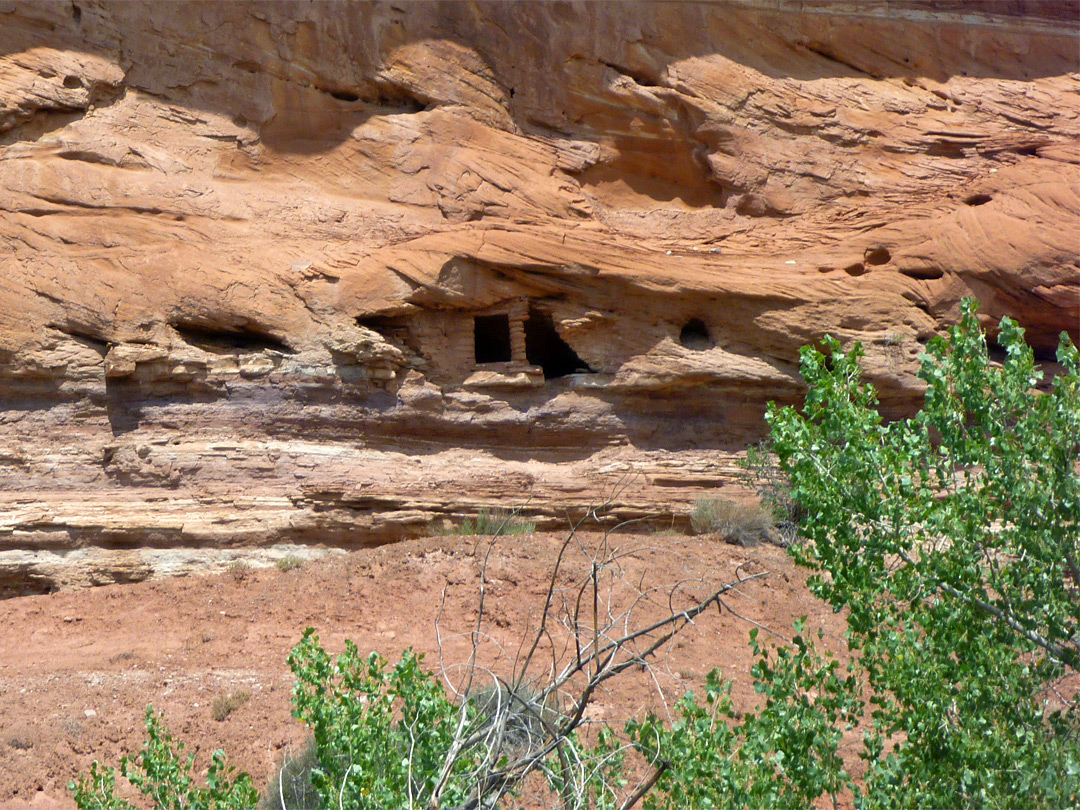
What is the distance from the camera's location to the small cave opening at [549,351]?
36.0 ft

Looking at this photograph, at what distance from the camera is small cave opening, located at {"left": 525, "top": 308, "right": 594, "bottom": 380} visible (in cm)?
1099

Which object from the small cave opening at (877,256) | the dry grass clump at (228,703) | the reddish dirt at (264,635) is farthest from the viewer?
the small cave opening at (877,256)

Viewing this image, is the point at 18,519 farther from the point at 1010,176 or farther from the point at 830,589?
the point at 1010,176

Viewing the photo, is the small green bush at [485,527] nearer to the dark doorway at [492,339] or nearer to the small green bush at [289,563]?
the small green bush at [289,563]

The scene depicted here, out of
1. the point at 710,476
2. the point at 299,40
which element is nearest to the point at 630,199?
the point at 710,476

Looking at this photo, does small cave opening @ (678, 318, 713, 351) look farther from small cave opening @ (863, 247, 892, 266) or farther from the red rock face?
small cave opening @ (863, 247, 892, 266)

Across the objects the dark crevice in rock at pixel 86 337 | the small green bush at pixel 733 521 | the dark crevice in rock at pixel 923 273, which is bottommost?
the small green bush at pixel 733 521

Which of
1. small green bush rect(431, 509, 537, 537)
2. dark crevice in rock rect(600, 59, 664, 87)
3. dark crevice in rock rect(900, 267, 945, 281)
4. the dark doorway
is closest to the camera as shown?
small green bush rect(431, 509, 537, 537)

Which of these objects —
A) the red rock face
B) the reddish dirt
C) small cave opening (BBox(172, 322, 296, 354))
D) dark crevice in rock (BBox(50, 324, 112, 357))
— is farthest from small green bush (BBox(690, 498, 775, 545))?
dark crevice in rock (BBox(50, 324, 112, 357))

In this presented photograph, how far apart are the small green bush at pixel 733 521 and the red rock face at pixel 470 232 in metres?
0.47

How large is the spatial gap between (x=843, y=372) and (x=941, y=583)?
1.05 m

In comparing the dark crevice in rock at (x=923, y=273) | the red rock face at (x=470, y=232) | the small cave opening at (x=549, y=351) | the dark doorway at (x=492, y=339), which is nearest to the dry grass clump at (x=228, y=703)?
the red rock face at (x=470, y=232)

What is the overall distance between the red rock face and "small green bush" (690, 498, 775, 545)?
468mm

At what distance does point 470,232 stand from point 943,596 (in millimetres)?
7142
